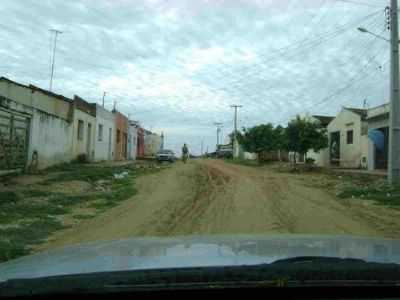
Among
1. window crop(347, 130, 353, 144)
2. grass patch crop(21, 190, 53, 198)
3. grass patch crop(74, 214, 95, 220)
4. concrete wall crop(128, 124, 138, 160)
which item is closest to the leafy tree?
window crop(347, 130, 353, 144)

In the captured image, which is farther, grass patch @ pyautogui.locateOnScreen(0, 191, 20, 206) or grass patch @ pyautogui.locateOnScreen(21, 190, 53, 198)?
grass patch @ pyautogui.locateOnScreen(21, 190, 53, 198)

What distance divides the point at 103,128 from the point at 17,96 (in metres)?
14.1

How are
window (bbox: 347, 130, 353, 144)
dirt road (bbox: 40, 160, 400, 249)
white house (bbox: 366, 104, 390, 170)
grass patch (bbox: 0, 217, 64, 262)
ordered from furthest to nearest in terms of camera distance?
window (bbox: 347, 130, 353, 144) < white house (bbox: 366, 104, 390, 170) < dirt road (bbox: 40, 160, 400, 249) < grass patch (bbox: 0, 217, 64, 262)

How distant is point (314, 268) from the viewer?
272cm

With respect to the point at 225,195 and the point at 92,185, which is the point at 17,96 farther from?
the point at 225,195

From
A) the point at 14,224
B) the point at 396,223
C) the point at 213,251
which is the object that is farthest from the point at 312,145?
the point at 213,251

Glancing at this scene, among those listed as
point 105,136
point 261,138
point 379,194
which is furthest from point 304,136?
point 379,194

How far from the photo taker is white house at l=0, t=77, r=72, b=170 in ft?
69.1

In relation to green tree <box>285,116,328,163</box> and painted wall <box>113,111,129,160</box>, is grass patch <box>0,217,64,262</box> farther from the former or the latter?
painted wall <box>113,111,129,160</box>

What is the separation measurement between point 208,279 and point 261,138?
51.0 m

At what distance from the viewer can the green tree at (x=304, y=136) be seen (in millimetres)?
39344

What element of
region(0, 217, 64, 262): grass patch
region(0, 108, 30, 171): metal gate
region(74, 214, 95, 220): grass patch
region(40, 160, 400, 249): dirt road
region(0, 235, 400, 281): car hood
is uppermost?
region(0, 108, 30, 171): metal gate

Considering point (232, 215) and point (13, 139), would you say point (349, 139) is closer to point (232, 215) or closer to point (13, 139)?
Result: point (13, 139)

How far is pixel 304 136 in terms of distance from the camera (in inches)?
1543
